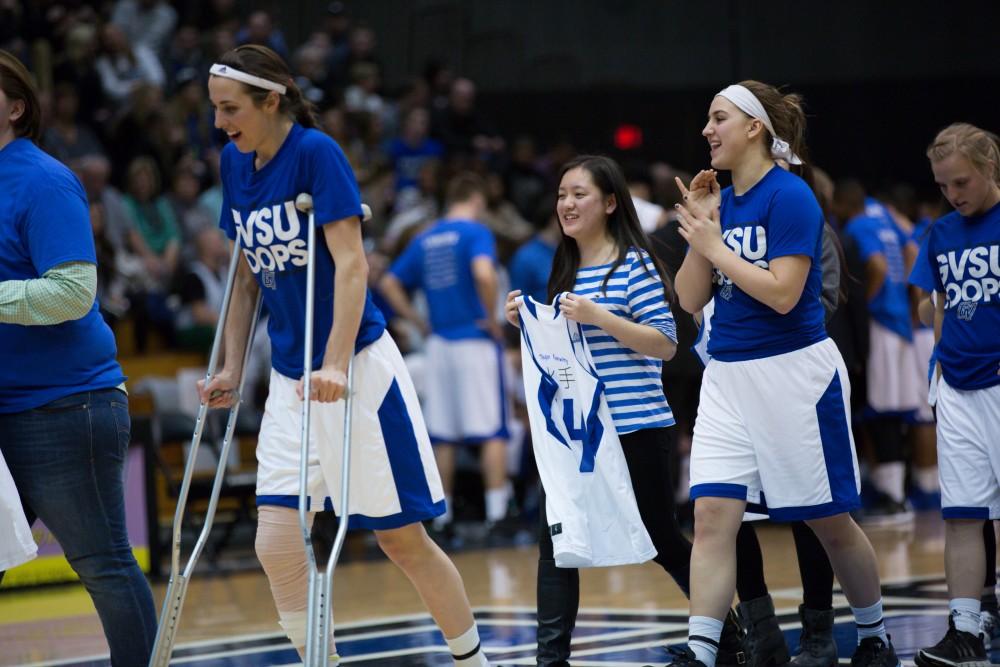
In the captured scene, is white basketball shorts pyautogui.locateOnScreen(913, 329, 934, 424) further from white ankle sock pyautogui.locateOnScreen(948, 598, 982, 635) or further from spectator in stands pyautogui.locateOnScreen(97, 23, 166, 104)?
spectator in stands pyautogui.locateOnScreen(97, 23, 166, 104)

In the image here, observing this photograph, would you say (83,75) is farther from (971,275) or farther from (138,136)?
(971,275)

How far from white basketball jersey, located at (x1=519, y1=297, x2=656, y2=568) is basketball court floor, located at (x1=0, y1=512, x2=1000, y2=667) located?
78 cm

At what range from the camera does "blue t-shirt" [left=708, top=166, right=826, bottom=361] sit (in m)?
4.85

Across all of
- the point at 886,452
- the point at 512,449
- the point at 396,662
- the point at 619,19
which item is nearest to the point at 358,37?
the point at 619,19

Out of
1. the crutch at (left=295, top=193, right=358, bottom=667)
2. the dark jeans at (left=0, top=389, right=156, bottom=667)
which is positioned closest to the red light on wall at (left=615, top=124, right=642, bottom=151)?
the crutch at (left=295, top=193, right=358, bottom=667)

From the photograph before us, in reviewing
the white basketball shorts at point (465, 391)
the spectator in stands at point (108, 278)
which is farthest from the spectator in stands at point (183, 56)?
the white basketball shorts at point (465, 391)

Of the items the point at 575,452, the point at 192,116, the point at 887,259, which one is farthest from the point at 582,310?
the point at 192,116

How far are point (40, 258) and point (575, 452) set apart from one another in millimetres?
1825

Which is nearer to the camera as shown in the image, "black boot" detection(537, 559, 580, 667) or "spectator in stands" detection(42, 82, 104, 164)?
"black boot" detection(537, 559, 580, 667)

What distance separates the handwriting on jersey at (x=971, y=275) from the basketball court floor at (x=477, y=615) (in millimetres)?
1297

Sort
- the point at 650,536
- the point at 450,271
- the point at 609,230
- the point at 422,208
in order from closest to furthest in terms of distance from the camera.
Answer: the point at 650,536 → the point at 609,230 → the point at 450,271 → the point at 422,208

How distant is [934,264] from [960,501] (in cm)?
87

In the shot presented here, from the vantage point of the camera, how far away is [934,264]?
5.65 meters

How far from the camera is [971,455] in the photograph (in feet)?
17.9
